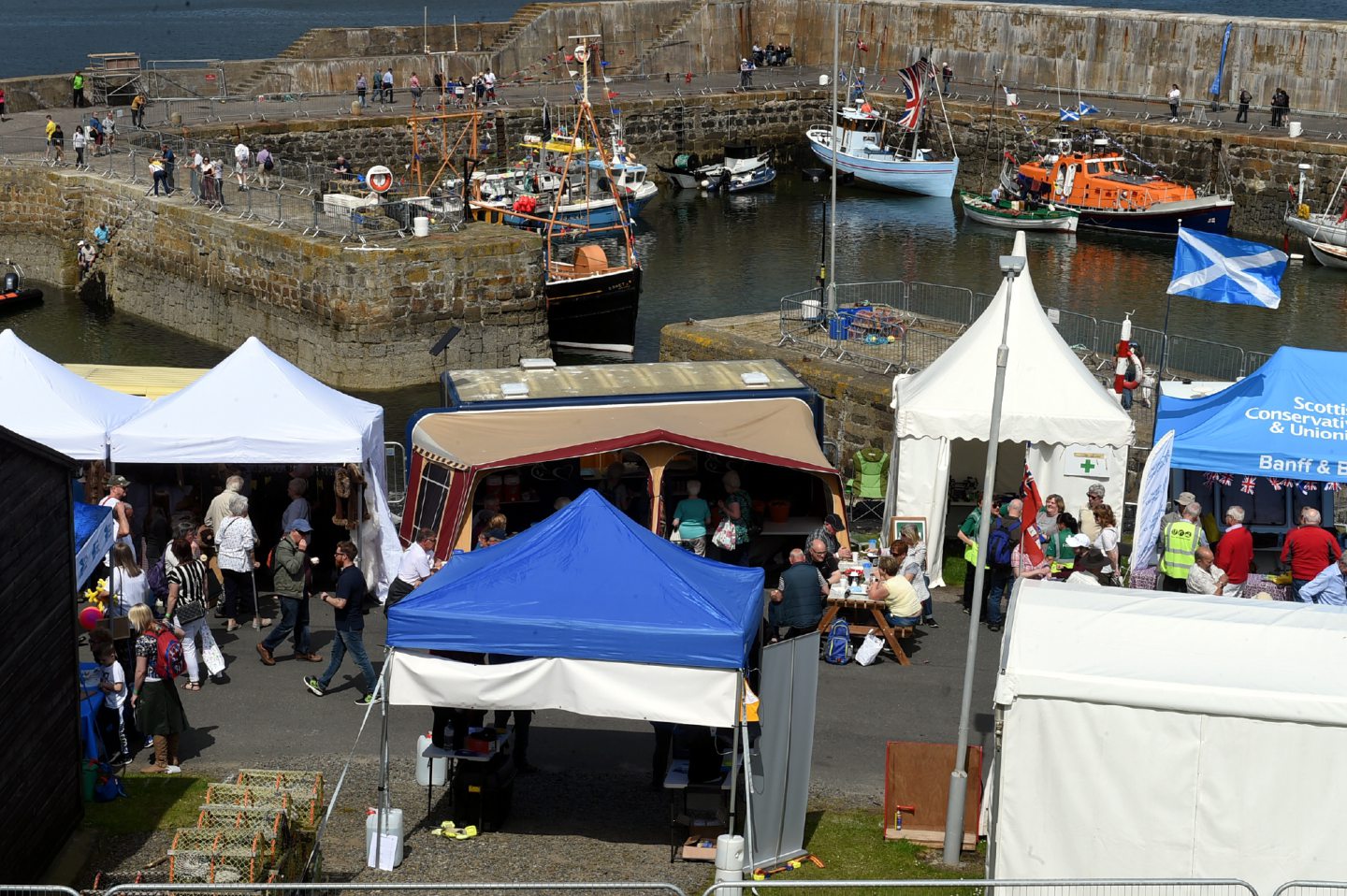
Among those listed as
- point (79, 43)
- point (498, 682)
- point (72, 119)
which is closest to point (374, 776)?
point (498, 682)

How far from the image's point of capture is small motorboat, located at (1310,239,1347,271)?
40.8m

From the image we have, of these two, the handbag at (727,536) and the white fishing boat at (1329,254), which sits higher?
the handbag at (727,536)

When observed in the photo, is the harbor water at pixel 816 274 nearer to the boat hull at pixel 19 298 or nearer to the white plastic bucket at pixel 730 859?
the boat hull at pixel 19 298

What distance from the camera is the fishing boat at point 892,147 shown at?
51.1 metres

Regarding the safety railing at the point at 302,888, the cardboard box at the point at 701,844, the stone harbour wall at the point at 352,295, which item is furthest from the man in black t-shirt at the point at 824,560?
the stone harbour wall at the point at 352,295

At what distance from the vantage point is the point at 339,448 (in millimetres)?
15578

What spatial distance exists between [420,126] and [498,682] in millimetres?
39063

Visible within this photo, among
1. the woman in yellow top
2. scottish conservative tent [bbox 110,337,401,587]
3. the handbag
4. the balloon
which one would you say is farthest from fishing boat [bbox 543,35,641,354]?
→ the balloon

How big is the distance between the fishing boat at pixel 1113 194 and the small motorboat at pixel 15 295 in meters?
27.0

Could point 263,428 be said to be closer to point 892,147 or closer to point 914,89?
point 914,89

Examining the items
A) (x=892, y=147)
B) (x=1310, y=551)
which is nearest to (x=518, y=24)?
(x=892, y=147)

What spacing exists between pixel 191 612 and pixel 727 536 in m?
4.95

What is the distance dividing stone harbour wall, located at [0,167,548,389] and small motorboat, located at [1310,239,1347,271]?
21160mm

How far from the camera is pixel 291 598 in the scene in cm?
1401
